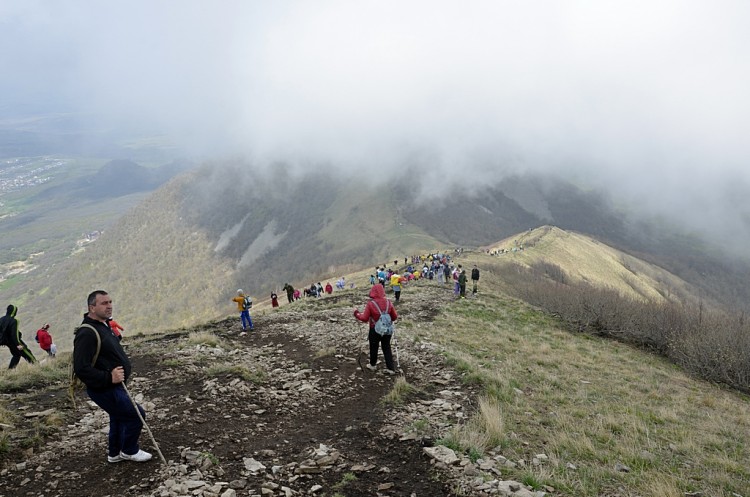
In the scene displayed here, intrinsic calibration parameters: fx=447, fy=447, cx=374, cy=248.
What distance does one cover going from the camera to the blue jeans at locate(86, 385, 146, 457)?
23.7 feet

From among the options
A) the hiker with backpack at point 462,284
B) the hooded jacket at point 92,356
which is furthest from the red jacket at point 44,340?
the hiker with backpack at point 462,284

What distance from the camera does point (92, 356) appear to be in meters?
6.96

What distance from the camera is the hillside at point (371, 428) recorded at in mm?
7535

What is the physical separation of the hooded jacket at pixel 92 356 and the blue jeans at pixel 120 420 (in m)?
0.22

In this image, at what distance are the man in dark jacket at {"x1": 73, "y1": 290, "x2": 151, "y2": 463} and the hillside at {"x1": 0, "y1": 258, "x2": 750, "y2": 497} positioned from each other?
15.2 inches

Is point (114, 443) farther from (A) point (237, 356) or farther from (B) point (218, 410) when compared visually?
(A) point (237, 356)

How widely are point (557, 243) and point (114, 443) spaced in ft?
398

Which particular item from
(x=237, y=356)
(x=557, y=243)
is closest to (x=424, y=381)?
(x=237, y=356)

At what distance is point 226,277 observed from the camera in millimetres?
188875

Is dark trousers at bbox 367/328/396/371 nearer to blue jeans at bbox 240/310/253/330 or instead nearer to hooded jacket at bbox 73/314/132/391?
hooded jacket at bbox 73/314/132/391

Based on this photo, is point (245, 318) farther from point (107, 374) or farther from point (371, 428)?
point (107, 374)

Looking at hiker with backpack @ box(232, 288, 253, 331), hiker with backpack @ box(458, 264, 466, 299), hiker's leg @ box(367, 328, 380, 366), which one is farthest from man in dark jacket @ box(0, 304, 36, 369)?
hiker with backpack @ box(458, 264, 466, 299)

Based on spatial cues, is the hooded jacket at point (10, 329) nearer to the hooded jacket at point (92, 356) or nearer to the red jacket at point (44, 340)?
the red jacket at point (44, 340)

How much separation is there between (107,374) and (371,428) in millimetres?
5261
